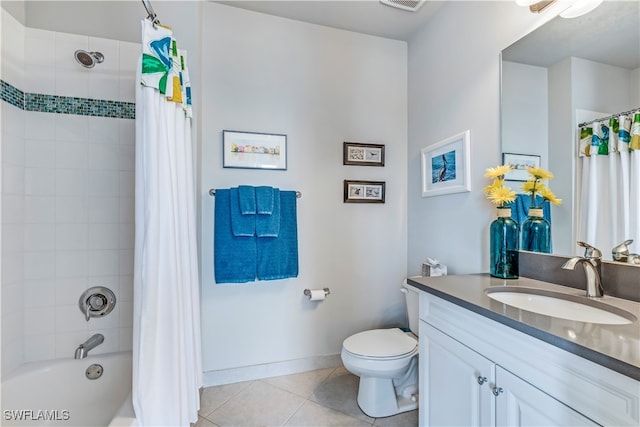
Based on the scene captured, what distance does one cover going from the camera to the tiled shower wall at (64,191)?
60.7 inches

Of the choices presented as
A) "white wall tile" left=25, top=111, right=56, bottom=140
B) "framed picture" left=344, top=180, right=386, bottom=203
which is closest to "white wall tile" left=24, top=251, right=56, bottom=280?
"white wall tile" left=25, top=111, right=56, bottom=140

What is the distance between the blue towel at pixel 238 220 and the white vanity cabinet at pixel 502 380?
114 cm

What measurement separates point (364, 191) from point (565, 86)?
1319mm

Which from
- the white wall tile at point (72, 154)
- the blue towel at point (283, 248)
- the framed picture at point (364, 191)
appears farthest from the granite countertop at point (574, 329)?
the white wall tile at point (72, 154)

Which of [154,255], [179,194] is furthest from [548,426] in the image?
[179,194]

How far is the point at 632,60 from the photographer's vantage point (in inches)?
42.2

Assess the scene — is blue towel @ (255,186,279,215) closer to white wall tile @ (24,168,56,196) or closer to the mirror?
white wall tile @ (24,168,56,196)

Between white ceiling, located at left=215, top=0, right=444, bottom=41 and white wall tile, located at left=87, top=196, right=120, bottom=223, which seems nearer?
white wall tile, located at left=87, top=196, right=120, bottom=223

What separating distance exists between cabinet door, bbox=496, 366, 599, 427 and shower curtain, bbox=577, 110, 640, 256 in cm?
68

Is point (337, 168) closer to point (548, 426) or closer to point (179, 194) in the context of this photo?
point (179, 194)

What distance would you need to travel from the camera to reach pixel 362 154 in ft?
7.54

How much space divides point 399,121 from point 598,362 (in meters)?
2.07

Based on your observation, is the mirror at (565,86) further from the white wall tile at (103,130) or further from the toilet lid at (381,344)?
the white wall tile at (103,130)

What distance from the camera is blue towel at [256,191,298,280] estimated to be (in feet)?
6.48
